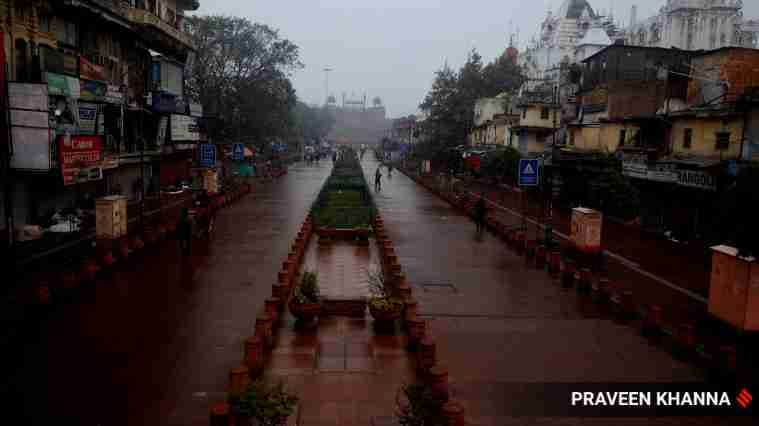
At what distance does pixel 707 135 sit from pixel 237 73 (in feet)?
108

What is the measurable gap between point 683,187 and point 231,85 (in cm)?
3323

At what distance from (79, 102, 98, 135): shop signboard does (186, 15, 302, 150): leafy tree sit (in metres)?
22.2

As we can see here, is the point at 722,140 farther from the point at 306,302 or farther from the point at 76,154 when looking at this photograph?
the point at 76,154

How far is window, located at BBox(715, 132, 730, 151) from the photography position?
22.8m

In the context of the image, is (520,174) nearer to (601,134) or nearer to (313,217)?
(313,217)

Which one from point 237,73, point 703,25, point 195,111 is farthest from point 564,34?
point 195,111

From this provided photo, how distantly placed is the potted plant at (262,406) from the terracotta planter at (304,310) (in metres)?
4.78

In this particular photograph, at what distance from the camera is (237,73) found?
46.4m

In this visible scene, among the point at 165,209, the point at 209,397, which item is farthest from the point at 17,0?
the point at 209,397

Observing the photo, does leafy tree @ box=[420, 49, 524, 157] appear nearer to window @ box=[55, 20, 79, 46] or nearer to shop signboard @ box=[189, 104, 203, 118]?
shop signboard @ box=[189, 104, 203, 118]

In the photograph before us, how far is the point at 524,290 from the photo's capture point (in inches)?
594

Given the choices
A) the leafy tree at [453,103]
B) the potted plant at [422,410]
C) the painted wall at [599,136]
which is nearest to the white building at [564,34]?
the leafy tree at [453,103]

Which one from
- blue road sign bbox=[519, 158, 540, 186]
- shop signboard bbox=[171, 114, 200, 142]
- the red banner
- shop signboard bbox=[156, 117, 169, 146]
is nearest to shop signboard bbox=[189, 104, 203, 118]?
shop signboard bbox=[171, 114, 200, 142]

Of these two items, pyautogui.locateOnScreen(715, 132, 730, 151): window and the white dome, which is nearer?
pyautogui.locateOnScreen(715, 132, 730, 151): window
